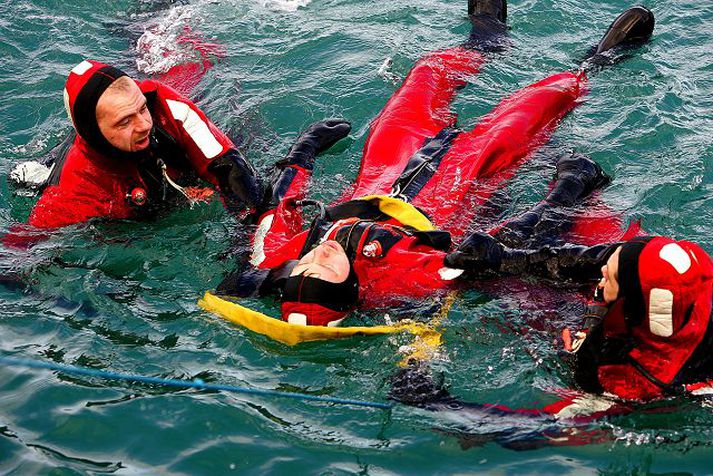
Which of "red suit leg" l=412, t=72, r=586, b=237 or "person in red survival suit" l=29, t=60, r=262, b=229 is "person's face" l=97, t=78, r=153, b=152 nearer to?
"person in red survival suit" l=29, t=60, r=262, b=229

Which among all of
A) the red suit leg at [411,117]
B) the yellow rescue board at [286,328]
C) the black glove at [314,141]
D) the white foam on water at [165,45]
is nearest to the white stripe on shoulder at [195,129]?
the black glove at [314,141]

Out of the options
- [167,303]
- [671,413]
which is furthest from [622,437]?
[167,303]

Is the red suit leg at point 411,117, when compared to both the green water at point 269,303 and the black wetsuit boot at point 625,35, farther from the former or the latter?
the black wetsuit boot at point 625,35

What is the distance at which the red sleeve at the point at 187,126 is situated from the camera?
6316 mm

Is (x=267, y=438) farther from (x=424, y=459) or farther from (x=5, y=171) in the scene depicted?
A: (x=5, y=171)

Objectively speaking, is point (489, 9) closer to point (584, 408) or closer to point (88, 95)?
point (88, 95)

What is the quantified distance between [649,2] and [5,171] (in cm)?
614

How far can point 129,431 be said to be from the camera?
4566 mm

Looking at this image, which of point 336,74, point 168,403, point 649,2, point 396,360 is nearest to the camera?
point 168,403

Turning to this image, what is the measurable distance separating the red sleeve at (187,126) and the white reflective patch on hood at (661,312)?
130 inches

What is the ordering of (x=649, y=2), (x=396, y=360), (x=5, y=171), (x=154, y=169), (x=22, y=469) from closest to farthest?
1. (x=22, y=469)
2. (x=396, y=360)
3. (x=154, y=169)
4. (x=5, y=171)
5. (x=649, y=2)

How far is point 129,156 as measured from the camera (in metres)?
6.01

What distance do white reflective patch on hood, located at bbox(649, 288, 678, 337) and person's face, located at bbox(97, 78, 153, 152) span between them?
343cm

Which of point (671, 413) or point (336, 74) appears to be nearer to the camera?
point (671, 413)
